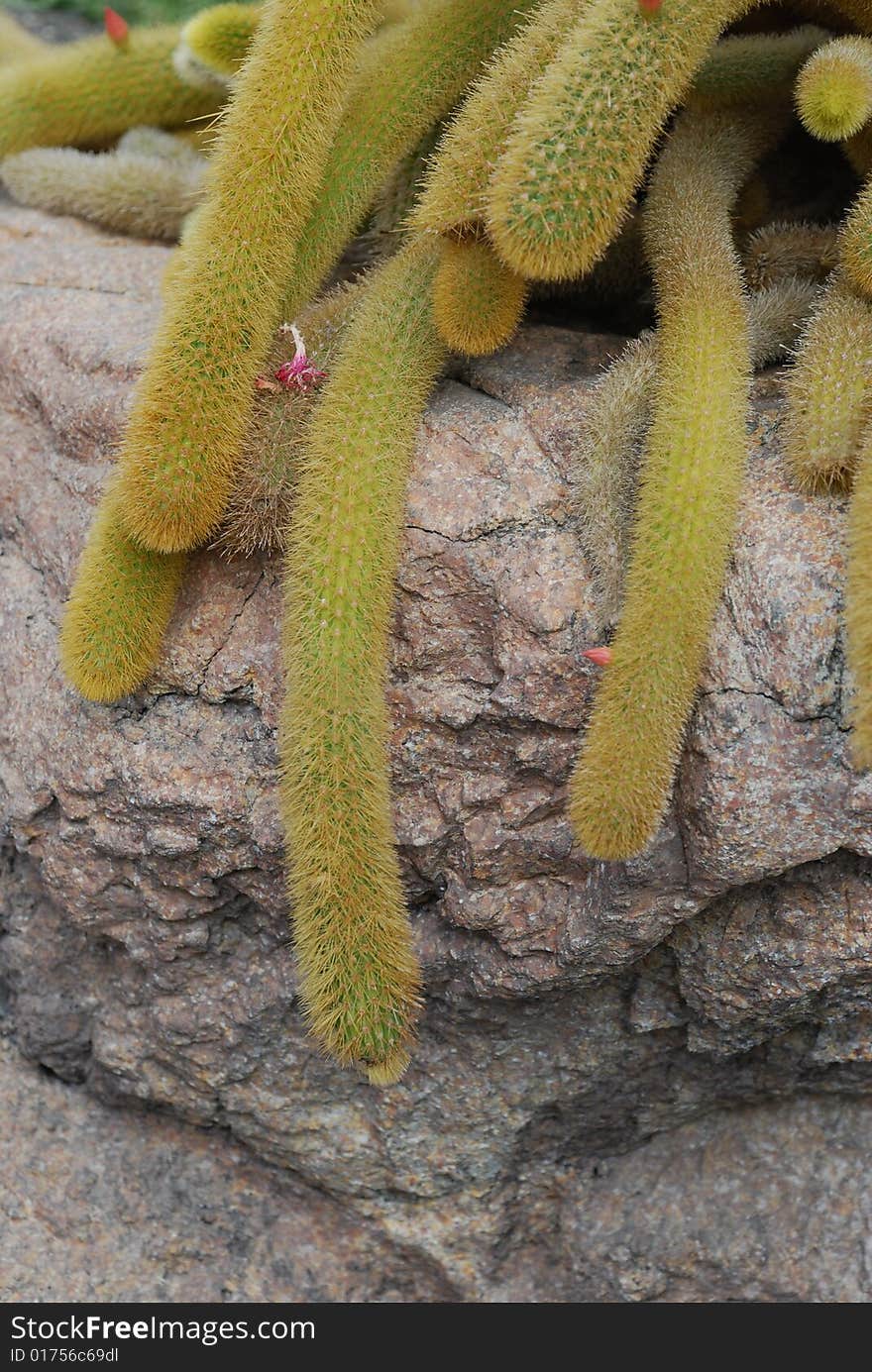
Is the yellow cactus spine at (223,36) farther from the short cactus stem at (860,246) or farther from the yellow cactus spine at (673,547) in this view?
the short cactus stem at (860,246)

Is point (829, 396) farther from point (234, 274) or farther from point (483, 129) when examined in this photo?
point (234, 274)

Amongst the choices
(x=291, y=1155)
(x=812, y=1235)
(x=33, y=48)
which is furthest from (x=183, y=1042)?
(x=33, y=48)

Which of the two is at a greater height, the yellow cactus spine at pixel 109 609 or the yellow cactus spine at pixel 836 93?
the yellow cactus spine at pixel 836 93

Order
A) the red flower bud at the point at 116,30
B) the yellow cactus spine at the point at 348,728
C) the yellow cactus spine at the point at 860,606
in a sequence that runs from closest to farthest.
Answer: the yellow cactus spine at the point at 860,606 → the yellow cactus spine at the point at 348,728 → the red flower bud at the point at 116,30

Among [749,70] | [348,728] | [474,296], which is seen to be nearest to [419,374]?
[474,296]

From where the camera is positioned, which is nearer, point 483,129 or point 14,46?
point 483,129

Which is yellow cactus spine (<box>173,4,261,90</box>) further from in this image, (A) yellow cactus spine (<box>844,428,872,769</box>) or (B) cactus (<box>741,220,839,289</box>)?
(A) yellow cactus spine (<box>844,428,872,769</box>)

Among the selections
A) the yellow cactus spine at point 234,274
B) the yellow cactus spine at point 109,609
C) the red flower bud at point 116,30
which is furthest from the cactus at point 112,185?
the yellow cactus spine at point 109,609
